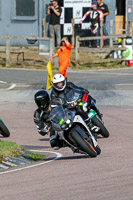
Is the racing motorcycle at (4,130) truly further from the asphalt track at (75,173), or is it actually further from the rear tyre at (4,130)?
the asphalt track at (75,173)

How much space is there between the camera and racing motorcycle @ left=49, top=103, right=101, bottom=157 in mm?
10441

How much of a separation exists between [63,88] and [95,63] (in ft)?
60.3

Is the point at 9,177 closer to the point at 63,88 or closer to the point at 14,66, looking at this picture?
the point at 63,88

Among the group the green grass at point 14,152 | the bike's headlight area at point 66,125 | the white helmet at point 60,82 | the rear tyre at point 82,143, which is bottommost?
the green grass at point 14,152

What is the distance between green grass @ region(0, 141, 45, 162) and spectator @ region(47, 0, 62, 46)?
19.3 metres

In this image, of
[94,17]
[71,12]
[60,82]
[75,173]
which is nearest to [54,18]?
[94,17]

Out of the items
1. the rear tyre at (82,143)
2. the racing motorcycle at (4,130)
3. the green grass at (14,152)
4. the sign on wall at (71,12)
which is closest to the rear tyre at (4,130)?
the racing motorcycle at (4,130)

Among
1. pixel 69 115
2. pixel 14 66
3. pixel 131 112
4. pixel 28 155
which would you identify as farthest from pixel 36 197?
pixel 14 66

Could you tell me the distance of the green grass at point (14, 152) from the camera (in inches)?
437

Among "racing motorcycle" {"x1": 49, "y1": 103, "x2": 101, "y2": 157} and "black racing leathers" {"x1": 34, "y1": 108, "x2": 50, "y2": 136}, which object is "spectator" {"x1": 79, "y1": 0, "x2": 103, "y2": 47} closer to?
"black racing leathers" {"x1": 34, "y1": 108, "x2": 50, "y2": 136}

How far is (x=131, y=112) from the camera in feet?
58.4

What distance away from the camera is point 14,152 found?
36.9 ft

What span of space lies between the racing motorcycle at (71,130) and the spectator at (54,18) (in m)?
20.2

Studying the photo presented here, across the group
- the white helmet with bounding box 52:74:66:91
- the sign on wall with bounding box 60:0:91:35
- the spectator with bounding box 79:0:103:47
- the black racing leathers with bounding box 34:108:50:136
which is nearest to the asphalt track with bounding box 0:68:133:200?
the black racing leathers with bounding box 34:108:50:136
